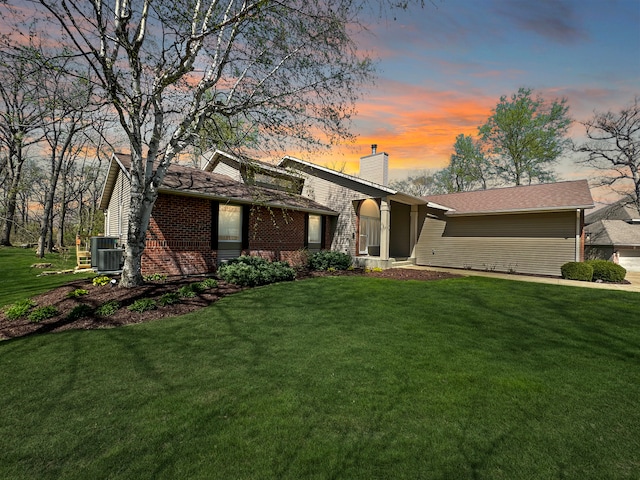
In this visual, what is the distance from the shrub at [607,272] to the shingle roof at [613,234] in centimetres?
683

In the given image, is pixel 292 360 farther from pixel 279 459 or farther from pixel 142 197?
pixel 142 197

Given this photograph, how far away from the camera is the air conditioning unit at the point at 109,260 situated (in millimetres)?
9359

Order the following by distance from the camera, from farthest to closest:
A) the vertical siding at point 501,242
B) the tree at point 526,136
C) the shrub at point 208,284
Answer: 1. the tree at point 526,136
2. the vertical siding at point 501,242
3. the shrub at point 208,284

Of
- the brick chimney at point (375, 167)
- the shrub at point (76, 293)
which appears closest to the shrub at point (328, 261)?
the brick chimney at point (375, 167)

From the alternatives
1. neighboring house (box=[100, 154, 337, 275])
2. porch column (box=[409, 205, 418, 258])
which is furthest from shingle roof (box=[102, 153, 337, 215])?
porch column (box=[409, 205, 418, 258])

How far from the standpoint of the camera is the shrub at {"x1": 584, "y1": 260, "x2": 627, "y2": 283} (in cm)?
1090

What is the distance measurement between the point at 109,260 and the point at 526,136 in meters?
29.6

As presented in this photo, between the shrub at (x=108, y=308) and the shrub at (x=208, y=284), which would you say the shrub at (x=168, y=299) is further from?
the shrub at (x=208, y=284)

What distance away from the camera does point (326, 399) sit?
10.3 feet

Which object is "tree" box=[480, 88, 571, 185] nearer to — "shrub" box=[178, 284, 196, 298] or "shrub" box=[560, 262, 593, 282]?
"shrub" box=[560, 262, 593, 282]

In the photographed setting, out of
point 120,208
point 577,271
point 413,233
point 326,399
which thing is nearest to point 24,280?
point 120,208

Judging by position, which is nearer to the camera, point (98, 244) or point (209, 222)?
point (98, 244)

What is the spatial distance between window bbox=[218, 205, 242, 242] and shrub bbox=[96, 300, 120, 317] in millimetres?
5320

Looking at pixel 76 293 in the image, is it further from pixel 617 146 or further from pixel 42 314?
pixel 617 146
